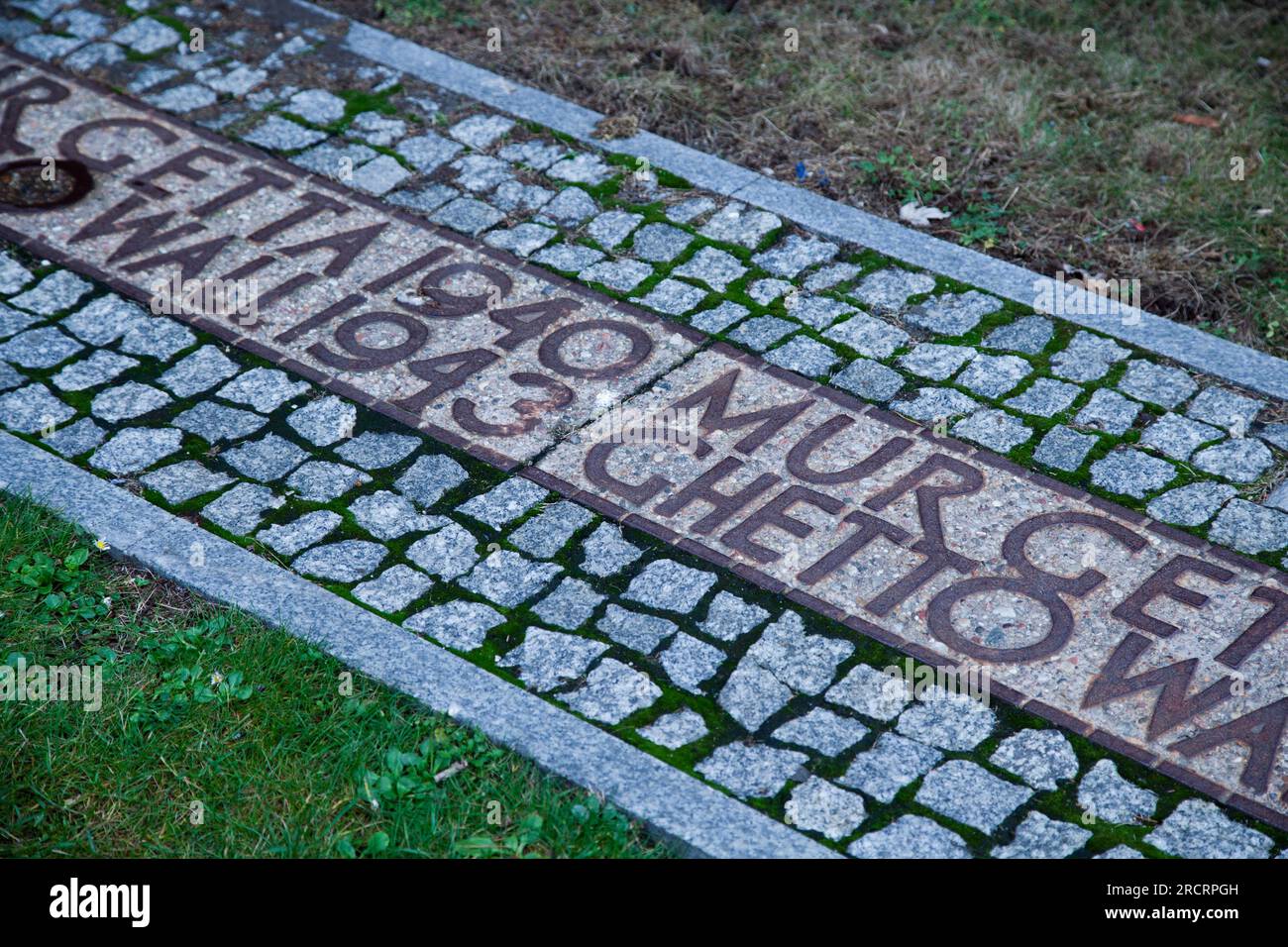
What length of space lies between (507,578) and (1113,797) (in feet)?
5.78

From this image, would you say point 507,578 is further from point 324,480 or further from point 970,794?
point 970,794

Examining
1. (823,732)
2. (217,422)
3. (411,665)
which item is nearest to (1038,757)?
(823,732)

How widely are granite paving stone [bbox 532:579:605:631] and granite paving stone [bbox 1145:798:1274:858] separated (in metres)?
1.59

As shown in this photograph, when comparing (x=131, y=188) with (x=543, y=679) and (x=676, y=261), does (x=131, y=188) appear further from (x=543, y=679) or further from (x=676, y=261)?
(x=543, y=679)

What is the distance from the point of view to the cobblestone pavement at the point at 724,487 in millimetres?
3426

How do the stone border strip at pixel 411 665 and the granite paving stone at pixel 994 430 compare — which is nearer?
the stone border strip at pixel 411 665

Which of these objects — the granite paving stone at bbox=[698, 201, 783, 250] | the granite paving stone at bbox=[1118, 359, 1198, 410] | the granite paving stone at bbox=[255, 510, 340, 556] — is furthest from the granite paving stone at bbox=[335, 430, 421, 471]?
the granite paving stone at bbox=[1118, 359, 1198, 410]

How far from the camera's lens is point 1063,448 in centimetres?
443

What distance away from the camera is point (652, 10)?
6891 mm

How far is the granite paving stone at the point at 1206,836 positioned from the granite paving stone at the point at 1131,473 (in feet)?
4.02

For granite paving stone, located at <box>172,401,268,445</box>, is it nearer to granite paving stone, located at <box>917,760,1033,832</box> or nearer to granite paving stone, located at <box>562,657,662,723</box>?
granite paving stone, located at <box>562,657,662,723</box>

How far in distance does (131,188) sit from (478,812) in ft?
11.6

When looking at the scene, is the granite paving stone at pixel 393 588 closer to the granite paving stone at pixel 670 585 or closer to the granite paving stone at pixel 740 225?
the granite paving stone at pixel 670 585

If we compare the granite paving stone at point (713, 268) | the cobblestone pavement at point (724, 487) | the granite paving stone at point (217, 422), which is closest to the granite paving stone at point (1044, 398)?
the cobblestone pavement at point (724, 487)
